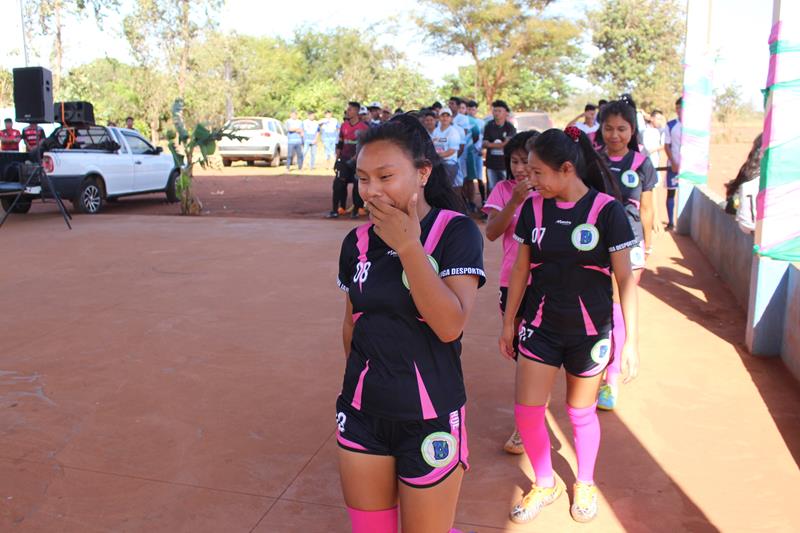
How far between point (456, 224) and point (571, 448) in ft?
7.75

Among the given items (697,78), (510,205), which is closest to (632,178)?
(510,205)

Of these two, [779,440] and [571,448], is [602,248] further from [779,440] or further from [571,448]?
[779,440]

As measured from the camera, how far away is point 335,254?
9820 mm

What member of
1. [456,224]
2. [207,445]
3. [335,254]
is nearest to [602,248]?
[456,224]

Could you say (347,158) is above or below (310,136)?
below

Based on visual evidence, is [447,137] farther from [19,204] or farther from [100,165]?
[19,204]

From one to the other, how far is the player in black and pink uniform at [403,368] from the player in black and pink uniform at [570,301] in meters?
1.11

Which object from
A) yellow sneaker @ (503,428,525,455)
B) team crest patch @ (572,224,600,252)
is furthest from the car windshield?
team crest patch @ (572,224,600,252)

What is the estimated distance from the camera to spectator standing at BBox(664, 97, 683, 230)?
456 inches

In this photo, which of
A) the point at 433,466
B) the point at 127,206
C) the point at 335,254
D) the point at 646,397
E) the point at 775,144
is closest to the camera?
the point at 433,466

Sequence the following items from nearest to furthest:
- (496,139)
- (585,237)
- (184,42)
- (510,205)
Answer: (585,237) → (510,205) → (496,139) → (184,42)

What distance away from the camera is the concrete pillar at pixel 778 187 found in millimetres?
5316

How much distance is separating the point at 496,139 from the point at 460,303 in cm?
1087

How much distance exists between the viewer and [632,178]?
15.9 feet
